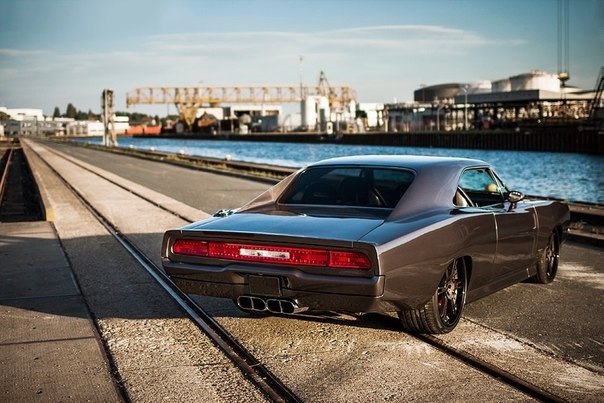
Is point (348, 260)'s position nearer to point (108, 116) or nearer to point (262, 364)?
point (262, 364)

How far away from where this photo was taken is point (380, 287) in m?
5.29

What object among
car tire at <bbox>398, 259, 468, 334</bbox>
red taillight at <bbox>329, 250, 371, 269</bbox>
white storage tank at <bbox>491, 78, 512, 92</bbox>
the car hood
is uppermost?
white storage tank at <bbox>491, 78, 512, 92</bbox>

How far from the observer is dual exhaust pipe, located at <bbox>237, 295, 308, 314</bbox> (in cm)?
556

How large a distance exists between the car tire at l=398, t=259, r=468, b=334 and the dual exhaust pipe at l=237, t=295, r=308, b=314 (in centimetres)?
85

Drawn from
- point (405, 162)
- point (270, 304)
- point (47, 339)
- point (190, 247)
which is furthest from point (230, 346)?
point (405, 162)

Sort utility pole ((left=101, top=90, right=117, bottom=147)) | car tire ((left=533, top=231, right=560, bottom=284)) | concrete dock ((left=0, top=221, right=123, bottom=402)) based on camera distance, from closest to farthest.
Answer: concrete dock ((left=0, top=221, right=123, bottom=402))
car tire ((left=533, top=231, right=560, bottom=284))
utility pole ((left=101, top=90, right=117, bottom=147))

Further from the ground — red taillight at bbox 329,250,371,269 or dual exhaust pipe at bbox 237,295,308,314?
red taillight at bbox 329,250,371,269

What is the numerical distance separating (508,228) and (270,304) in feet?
7.91

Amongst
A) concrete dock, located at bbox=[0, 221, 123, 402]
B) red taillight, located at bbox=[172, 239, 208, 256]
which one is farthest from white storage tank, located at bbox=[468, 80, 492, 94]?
red taillight, located at bbox=[172, 239, 208, 256]

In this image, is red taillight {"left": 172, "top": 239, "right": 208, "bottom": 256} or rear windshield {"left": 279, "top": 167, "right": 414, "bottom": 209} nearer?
red taillight {"left": 172, "top": 239, "right": 208, "bottom": 256}

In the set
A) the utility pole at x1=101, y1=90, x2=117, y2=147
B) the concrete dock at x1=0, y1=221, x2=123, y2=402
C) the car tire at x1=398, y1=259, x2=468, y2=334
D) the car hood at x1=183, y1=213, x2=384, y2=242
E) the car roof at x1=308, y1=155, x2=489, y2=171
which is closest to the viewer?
the concrete dock at x1=0, y1=221, x2=123, y2=402

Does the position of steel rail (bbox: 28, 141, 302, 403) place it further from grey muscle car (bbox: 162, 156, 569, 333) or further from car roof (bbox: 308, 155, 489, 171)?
car roof (bbox: 308, 155, 489, 171)

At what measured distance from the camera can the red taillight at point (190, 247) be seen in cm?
589

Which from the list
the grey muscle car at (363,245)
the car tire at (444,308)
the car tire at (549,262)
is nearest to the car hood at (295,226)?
the grey muscle car at (363,245)
